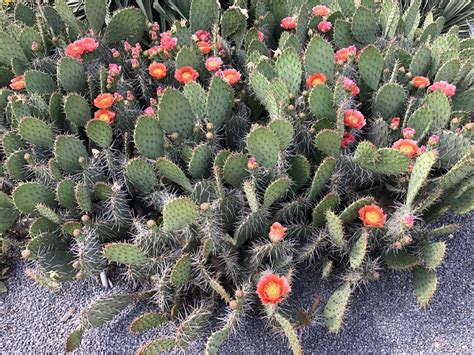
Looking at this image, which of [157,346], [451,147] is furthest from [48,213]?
[451,147]

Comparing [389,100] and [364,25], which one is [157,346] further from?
[364,25]

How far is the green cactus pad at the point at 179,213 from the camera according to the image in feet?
6.73

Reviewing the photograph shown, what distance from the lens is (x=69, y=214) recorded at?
8.23ft

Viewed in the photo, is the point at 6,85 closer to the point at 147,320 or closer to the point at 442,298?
the point at 147,320

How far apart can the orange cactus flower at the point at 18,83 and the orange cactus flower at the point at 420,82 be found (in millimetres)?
2094

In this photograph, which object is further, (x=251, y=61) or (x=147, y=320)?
(x=251, y=61)

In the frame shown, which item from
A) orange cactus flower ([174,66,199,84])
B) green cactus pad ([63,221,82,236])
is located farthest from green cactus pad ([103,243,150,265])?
orange cactus flower ([174,66,199,84])

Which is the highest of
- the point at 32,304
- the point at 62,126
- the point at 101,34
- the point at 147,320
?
the point at 101,34

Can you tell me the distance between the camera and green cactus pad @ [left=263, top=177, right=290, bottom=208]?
2203 millimetres

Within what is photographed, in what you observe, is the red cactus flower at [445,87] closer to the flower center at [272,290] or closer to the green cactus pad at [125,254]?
the flower center at [272,290]

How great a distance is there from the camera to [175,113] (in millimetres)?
2455

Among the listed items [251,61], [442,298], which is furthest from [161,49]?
[442,298]

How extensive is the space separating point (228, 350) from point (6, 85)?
2041mm

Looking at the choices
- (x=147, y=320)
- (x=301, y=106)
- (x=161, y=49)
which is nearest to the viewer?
(x=147, y=320)
